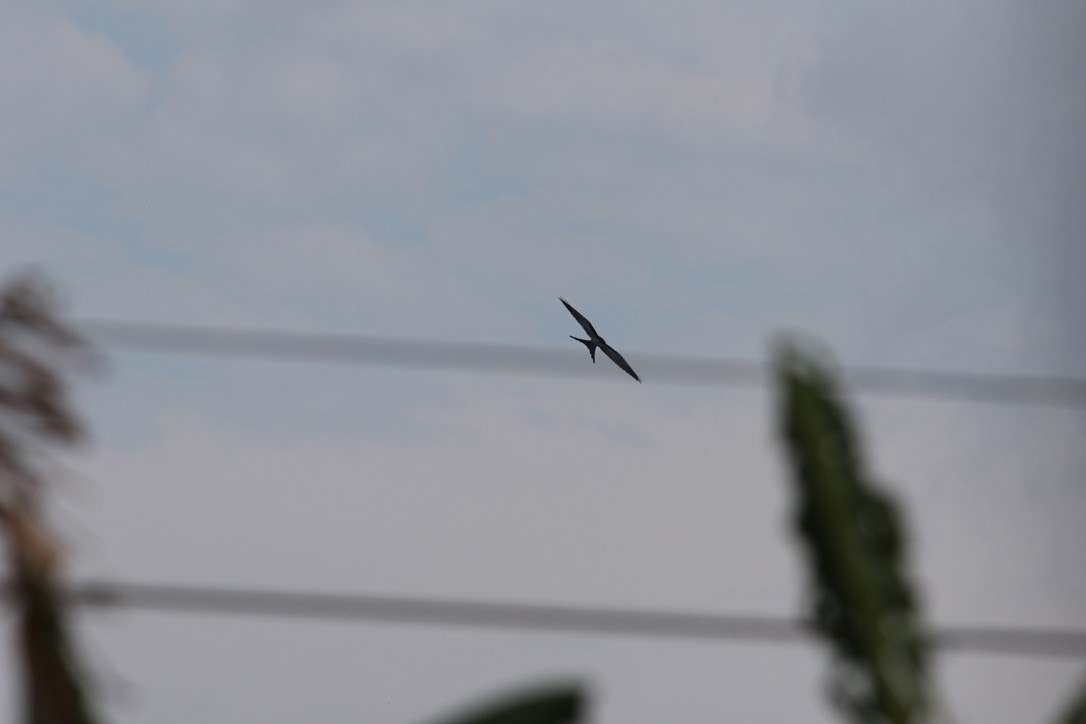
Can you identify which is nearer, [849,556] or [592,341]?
[849,556]

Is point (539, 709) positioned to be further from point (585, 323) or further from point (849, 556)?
point (585, 323)

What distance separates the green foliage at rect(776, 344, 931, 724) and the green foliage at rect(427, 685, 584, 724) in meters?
1.32

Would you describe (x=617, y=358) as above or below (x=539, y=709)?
above

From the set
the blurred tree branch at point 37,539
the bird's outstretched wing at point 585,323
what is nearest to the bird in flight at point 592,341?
the bird's outstretched wing at point 585,323

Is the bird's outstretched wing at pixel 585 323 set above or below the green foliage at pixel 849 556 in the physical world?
above

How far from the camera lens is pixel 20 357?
6.39 meters

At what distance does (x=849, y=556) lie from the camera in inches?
248

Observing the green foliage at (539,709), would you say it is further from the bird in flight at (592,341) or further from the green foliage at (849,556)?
the bird in flight at (592,341)

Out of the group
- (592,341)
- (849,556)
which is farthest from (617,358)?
(849,556)

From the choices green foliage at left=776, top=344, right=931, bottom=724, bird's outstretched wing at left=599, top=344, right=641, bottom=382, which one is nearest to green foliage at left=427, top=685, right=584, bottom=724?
green foliage at left=776, top=344, right=931, bottom=724

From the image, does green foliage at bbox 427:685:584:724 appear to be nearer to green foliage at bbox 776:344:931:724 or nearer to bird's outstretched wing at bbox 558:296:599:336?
green foliage at bbox 776:344:931:724

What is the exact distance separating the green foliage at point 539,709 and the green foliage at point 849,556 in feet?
4.33

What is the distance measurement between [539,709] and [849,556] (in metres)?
1.58

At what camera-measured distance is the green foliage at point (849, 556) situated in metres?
6.25
